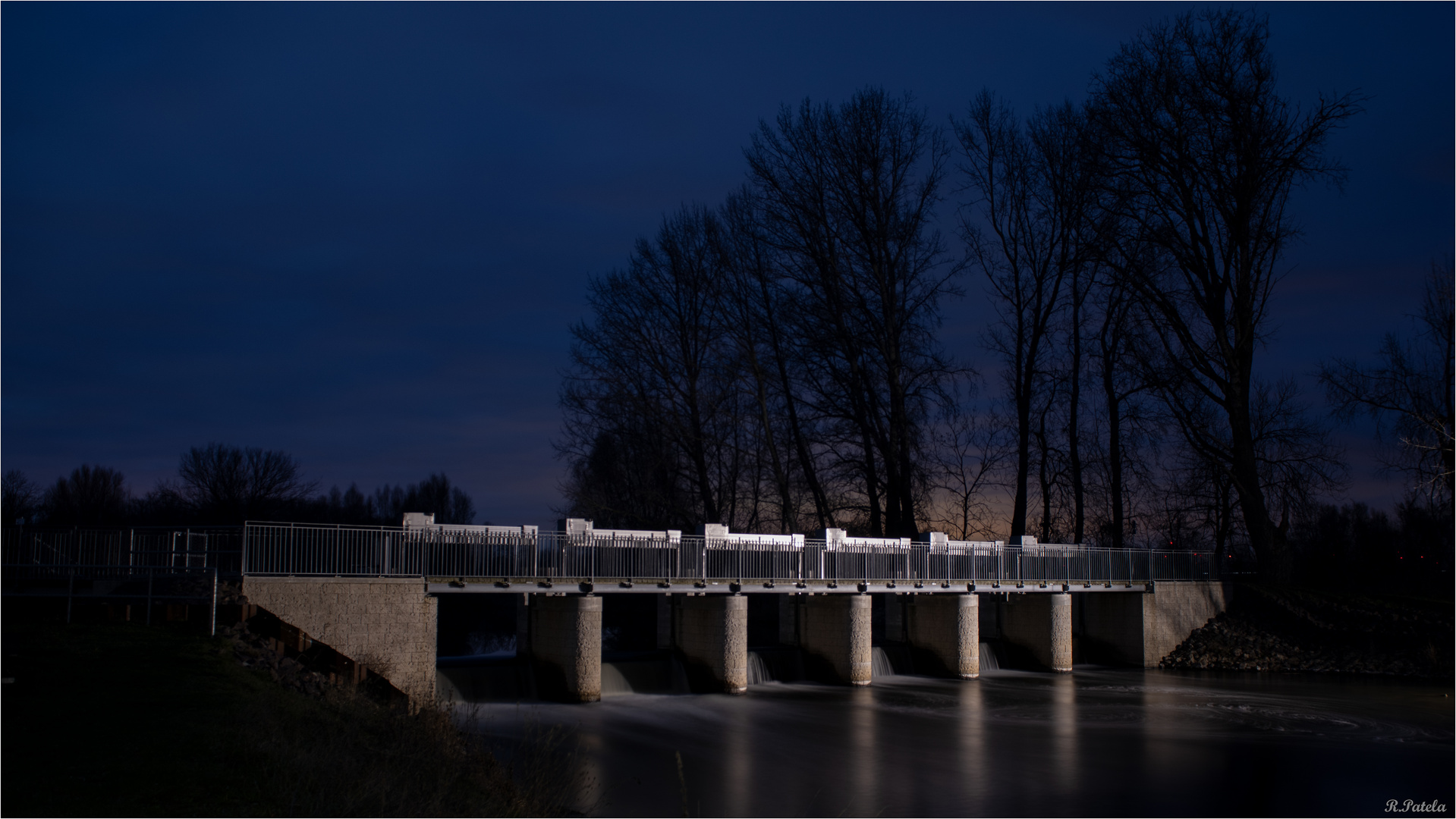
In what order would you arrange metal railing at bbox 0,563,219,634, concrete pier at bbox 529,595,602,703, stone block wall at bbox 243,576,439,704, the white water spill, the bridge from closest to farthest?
metal railing at bbox 0,563,219,634
stone block wall at bbox 243,576,439,704
the bridge
concrete pier at bbox 529,595,602,703
the white water spill

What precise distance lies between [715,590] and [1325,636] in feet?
76.6

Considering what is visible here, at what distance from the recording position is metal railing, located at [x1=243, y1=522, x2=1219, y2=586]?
21.1 metres

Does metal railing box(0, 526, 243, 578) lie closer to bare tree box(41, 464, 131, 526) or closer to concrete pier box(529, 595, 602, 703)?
concrete pier box(529, 595, 602, 703)

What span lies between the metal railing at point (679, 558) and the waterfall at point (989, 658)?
3.26 m

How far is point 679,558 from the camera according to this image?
27.8m

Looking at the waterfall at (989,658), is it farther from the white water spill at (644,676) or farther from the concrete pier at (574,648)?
the concrete pier at (574,648)

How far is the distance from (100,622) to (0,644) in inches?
153

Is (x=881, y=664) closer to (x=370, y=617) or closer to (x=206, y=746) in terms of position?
(x=370, y=617)

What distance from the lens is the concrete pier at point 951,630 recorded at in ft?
114

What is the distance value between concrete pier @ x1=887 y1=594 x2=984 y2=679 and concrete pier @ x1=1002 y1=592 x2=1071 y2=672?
10.2 ft

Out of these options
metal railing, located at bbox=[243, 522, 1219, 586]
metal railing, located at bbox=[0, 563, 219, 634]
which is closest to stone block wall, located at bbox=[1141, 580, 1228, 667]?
metal railing, located at bbox=[243, 522, 1219, 586]

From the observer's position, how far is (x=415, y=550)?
22297mm

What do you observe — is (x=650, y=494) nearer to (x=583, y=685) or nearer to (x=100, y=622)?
(x=583, y=685)

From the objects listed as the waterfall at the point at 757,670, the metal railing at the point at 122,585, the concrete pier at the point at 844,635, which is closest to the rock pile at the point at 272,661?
the metal railing at the point at 122,585
